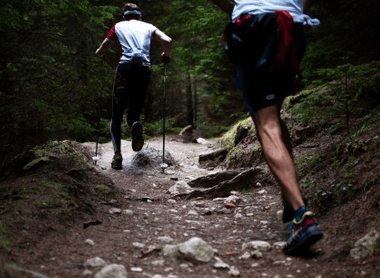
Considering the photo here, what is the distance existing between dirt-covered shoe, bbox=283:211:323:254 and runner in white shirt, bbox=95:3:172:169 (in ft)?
13.4

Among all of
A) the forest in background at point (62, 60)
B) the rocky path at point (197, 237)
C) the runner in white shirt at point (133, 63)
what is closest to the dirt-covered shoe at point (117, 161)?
the runner in white shirt at point (133, 63)

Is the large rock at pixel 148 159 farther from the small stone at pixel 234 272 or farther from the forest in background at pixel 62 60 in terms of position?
the small stone at pixel 234 272

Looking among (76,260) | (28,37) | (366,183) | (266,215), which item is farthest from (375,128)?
(28,37)

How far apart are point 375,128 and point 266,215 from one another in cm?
146

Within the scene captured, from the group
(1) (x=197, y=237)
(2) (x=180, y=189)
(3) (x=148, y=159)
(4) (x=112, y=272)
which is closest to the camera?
(4) (x=112, y=272)

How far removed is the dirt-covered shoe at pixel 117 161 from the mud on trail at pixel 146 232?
5.34ft

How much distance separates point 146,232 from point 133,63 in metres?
3.60

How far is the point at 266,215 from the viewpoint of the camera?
394 cm

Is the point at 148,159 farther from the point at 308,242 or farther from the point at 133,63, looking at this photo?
the point at 308,242

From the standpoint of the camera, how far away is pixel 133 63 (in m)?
6.24

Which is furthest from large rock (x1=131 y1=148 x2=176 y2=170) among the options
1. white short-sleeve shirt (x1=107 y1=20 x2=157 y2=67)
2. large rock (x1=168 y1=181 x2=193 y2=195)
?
white short-sleeve shirt (x1=107 y1=20 x2=157 y2=67)

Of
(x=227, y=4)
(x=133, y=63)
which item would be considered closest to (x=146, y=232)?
(x=227, y=4)

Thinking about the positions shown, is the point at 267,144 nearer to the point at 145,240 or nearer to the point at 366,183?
the point at 366,183

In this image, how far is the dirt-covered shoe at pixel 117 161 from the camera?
261 inches
